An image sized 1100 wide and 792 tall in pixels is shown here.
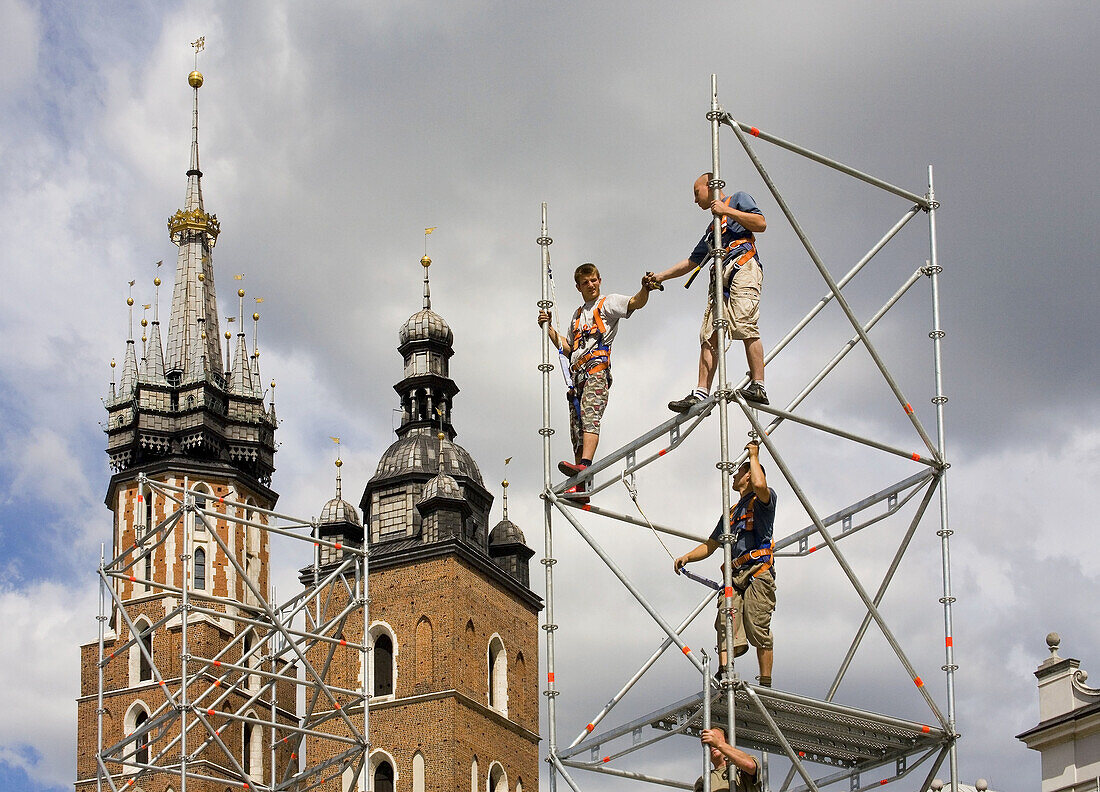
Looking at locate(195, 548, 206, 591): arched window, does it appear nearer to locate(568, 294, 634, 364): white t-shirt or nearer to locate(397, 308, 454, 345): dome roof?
locate(397, 308, 454, 345): dome roof

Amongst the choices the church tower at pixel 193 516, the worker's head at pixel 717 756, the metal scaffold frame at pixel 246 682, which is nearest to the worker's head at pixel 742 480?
the worker's head at pixel 717 756

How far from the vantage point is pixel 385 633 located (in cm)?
5359

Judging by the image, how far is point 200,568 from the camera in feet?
176

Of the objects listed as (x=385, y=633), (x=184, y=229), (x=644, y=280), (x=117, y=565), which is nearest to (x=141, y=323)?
(x=184, y=229)

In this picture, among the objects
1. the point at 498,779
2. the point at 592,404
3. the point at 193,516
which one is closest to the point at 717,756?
the point at 592,404

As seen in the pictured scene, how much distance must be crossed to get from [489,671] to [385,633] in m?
3.21

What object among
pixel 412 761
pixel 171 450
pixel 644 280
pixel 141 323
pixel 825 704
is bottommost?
pixel 825 704

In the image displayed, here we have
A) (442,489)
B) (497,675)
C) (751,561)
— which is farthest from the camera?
(497,675)

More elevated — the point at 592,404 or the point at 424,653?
the point at 424,653

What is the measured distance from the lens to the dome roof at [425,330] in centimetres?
5878

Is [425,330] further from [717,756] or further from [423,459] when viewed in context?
[717,756]

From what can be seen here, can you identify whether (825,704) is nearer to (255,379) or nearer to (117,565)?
(117,565)

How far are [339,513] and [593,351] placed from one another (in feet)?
132

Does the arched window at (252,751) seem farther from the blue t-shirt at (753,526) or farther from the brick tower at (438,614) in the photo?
A: the blue t-shirt at (753,526)
